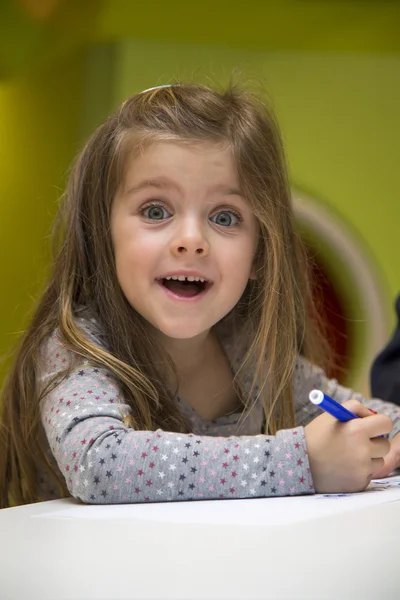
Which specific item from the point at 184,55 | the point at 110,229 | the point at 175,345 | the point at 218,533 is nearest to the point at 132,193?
the point at 110,229

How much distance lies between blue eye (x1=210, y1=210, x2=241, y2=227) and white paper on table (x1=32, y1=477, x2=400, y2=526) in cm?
37

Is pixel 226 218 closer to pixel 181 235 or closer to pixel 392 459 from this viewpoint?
pixel 181 235

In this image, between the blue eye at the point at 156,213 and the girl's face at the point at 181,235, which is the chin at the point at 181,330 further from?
the blue eye at the point at 156,213

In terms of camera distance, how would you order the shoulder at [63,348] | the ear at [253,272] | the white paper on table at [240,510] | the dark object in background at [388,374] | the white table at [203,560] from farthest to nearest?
the dark object in background at [388,374]
the ear at [253,272]
the shoulder at [63,348]
the white paper on table at [240,510]
the white table at [203,560]

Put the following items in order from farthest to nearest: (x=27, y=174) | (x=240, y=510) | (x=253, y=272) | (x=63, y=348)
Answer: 1. (x=27, y=174)
2. (x=253, y=272)
3. (x=63, y=348)
4. (x=240, y=510)

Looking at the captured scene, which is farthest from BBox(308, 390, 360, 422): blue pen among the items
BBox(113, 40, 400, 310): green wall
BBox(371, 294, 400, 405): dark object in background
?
BBox(113, 40, 400, 310): green wall

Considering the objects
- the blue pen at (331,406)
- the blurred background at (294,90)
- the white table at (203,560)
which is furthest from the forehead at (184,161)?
the blurred background at (294,90)

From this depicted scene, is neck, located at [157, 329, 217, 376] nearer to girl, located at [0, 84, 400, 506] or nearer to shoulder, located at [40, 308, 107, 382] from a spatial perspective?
girl, located at [0, 84, 400, 506]

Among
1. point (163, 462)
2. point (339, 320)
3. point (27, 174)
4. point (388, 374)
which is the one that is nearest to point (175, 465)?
point (163, 462)

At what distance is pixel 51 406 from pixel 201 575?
42 cm

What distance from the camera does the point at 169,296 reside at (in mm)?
945

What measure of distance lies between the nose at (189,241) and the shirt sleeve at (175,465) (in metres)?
0.23

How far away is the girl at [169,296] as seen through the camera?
2.93 ft

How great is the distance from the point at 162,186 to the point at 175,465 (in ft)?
1.16
